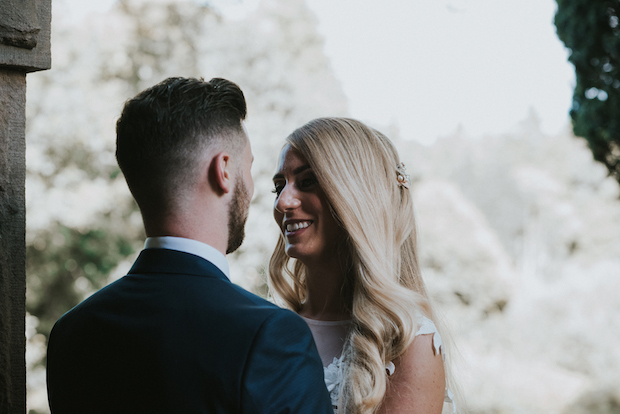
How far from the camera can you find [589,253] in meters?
12.6

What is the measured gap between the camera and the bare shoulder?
1865 millimetres

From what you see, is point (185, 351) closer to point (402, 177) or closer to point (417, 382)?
point (417, 382)

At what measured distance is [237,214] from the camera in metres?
1.33

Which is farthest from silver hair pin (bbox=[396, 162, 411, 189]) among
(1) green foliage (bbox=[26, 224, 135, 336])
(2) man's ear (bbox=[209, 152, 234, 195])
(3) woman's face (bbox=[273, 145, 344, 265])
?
(1) green foliage (bbox=[26, 224, 135, 336])

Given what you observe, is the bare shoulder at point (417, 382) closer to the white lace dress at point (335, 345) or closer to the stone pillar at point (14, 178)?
the white lace dress at point (335, 345)

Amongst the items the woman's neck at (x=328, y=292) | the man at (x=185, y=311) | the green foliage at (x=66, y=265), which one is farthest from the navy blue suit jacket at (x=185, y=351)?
the green foliage at (x=66, y=265)

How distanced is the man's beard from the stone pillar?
0.58 m

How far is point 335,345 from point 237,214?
102 centimetres

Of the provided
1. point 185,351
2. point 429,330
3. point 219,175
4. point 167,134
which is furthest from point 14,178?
point 429,330

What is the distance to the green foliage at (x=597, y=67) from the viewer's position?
15.8 ft

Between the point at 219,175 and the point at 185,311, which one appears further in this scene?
the point at 219,175

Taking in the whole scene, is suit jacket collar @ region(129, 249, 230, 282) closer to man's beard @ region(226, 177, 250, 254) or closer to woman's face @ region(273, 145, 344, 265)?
man's beard @ region(226, 177, 250, 254)

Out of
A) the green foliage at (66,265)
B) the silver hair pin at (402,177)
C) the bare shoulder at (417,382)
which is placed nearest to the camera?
the bare shoulder at (417,382)

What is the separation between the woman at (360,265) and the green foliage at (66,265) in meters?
6.61
